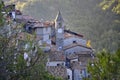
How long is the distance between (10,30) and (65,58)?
19.3 meters

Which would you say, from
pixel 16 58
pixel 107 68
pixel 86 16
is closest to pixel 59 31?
pixel 107 68

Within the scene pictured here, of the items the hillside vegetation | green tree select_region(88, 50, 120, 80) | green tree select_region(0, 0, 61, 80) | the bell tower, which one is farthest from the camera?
the hillside vegetation

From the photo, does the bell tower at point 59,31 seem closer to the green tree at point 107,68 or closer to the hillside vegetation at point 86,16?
the green tree at point 107,68

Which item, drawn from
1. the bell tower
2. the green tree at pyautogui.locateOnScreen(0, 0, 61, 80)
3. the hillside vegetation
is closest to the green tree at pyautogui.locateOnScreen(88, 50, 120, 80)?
the green tree at pyautogui.locateOnScreen(0, 0, 61, 80)

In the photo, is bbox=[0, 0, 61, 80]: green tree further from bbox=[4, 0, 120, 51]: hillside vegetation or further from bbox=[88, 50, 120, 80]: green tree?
bbox=[4, 0, 120, 51]: hillside vegetation

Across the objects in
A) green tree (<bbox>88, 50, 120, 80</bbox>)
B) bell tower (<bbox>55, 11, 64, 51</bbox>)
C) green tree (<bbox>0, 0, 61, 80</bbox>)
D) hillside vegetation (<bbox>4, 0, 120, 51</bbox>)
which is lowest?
hillside vegetation (<bbox>4, 0, 120, 51</bbox>)

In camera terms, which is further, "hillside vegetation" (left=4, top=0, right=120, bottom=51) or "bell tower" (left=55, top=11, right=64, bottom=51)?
"hillside vegetation" (left=4, top=0, right=120, bottom=51)

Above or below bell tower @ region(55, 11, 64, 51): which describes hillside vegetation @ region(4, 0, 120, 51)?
below

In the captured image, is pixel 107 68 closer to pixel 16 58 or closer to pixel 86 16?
pixel 16 58

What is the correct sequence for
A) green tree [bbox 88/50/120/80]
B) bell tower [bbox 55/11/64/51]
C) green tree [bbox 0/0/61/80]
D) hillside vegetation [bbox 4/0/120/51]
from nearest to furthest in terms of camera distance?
green tree [bbox 0/0/61/80], green tree [bbox 88/50/120/80], bell tower [bbox 55/11/64/51], hillside vegetation [bbox 4/0/120/51]

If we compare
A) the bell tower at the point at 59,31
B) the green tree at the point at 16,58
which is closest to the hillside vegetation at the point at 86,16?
the bell tower at the point at 59,31

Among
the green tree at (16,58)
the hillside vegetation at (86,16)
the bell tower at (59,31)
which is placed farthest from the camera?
the hillside vegetation at (86,16)

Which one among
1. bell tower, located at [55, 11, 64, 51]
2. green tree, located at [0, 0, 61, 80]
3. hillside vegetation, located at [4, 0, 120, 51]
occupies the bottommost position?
hillside vegetation, located at [4, 0, 120, 51]

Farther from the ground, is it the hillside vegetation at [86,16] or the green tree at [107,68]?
the green tree at [107,68]
